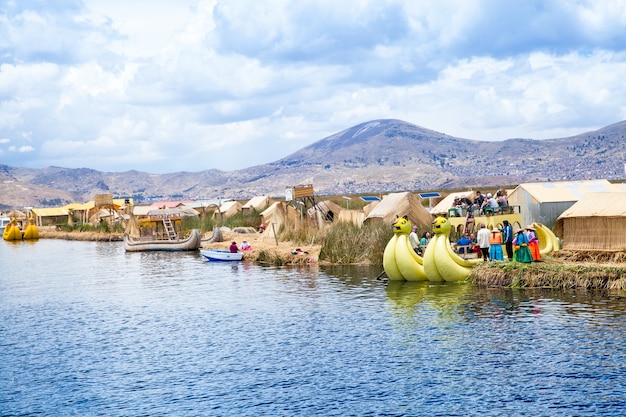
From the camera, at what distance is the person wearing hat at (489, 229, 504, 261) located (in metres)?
28.9

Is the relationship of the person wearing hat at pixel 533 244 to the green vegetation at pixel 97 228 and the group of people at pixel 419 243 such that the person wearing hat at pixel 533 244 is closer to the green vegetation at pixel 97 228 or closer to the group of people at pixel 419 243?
the group of people at pixel 419 243

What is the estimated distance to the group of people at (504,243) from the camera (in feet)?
91.9

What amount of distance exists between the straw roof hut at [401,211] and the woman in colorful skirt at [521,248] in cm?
1582

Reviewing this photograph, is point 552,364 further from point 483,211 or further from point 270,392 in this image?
point 483,211

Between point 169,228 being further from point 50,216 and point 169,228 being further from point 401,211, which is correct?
point 50,216

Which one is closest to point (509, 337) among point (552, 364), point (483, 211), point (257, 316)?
point (552, 364)

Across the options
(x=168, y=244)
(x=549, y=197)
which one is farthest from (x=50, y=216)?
(x=549, y=197)

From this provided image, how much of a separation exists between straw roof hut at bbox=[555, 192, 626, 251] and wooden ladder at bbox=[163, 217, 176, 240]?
34.9 meters

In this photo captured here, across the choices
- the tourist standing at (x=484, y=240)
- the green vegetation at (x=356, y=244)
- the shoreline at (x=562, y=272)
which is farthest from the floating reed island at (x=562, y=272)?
the green vegetation at (x=356, y=244)

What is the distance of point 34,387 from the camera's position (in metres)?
18.5

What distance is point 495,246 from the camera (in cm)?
2919

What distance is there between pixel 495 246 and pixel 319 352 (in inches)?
442

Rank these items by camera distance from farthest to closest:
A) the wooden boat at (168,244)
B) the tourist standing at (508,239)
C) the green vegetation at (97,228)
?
the green vegetation at (97,228) → the wooden boat at (168,244) → the tourist standing at (508,239)

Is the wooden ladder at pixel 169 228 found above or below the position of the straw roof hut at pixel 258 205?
below
